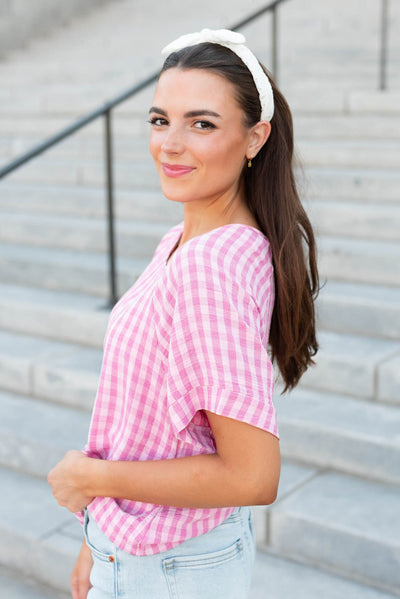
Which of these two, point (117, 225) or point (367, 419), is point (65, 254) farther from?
point (367, 419)

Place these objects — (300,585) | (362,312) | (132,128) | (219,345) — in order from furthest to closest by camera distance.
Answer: (132,128) < (362,312) < (300,585) < (219,345)

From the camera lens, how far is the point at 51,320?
4.18 m

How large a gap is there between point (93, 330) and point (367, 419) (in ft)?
5.11

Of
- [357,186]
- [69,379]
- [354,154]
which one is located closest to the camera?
[69,379]

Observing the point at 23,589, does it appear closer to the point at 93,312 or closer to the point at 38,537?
the point at 38,537

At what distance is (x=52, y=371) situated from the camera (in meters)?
3.72

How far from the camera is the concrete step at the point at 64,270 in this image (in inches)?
174

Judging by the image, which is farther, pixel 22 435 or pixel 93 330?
pixel 93 330

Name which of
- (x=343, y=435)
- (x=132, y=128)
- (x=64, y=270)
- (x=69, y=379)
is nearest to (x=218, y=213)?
(x=343, y=435)

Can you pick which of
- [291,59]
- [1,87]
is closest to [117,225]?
[291,59]

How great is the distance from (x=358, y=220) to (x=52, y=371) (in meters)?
1.78

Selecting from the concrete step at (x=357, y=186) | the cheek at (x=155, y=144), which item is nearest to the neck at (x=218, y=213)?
the cheek at (x=155, y=144)

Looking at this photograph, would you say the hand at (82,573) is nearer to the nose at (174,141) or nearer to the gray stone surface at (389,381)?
the nose at (174,141)

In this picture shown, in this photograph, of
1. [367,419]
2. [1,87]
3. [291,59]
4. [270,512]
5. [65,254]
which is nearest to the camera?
[270,512]
